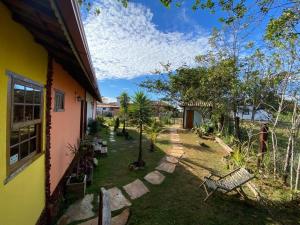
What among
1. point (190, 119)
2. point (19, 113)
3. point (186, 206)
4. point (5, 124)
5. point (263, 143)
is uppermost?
point (19, 113)

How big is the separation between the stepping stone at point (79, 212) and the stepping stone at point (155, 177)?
6.60 feet

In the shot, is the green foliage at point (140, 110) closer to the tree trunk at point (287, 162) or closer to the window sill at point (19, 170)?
the window sill at point (19, 170)

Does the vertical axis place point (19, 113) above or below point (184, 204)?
above

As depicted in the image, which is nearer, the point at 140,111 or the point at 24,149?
the point at 24,149

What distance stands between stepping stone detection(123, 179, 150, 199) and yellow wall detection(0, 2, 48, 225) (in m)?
2.17

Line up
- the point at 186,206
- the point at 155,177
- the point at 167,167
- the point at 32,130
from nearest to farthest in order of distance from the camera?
the point at 32,130, the point at 186,206, the point at 155,177, the point at 167,167

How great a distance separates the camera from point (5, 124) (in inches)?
85.8

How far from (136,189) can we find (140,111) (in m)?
2.78

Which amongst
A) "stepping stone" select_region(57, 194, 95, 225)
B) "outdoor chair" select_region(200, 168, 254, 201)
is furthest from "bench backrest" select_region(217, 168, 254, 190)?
"stepping stone" select_region(57, 194, 95, 225)

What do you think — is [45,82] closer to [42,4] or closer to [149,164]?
[42,4]

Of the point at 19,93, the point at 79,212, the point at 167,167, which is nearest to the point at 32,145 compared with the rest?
the point at 19,93

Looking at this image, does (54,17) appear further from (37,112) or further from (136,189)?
(136,189)

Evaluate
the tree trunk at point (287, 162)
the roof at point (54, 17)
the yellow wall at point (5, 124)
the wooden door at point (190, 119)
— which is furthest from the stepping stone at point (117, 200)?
the wooden door at point (190, 119)

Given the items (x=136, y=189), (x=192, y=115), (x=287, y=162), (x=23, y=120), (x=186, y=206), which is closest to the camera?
(x=23, y=120)
